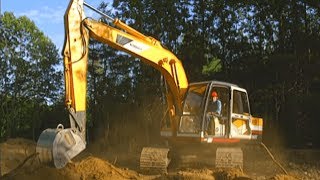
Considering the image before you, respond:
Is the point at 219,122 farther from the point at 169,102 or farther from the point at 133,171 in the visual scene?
the point at 133,171

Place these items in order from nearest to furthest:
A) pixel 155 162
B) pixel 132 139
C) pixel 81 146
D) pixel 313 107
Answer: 1. pixel 81 146
2. pixel 155 162
3. pixel 313 107
4. pixel 132 139

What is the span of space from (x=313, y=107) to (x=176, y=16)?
9631mm

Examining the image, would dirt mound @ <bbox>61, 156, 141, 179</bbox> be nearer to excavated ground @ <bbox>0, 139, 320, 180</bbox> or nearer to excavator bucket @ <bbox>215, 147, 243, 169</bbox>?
excavated ground @ <bbox>0, 139, 320, 180</bbox>

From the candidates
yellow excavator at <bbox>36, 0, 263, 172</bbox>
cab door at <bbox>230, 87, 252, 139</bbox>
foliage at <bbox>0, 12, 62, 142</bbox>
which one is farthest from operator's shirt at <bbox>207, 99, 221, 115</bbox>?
foliage at <bbox>0, 12, 62, 142</bbox>

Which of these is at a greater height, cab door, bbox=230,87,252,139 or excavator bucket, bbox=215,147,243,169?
cab door, bbox=230,87,252,139

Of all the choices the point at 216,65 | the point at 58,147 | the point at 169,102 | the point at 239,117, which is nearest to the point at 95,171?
the point at 58,147

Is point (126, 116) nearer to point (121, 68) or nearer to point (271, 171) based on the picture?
point (121, 68)

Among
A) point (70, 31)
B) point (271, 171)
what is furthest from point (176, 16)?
point (70, 31)

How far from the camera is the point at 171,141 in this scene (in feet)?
46.9

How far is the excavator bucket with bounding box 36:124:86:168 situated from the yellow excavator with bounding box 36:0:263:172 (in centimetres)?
3

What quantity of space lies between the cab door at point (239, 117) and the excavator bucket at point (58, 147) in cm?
501

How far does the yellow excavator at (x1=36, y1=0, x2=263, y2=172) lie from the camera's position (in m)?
11.0

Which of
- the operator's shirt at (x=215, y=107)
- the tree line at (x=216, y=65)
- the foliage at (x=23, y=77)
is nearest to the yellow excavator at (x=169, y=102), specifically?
the operator's shirt at (x=215, y=107)

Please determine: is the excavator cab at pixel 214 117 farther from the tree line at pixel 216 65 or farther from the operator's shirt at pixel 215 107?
the tree line at pixel 216 65
